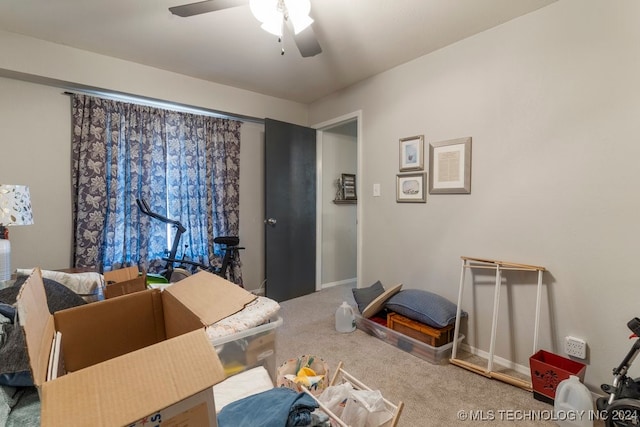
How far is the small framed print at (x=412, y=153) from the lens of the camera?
2703 mm

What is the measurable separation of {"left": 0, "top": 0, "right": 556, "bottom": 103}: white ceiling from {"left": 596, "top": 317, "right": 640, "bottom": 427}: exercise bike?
2.15 m

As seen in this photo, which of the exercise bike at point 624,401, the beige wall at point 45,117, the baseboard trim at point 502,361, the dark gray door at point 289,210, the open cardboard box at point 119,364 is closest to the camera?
the open cardboard box at point 119,364

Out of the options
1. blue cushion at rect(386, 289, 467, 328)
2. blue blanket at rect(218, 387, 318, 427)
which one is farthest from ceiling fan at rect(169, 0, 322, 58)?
blue cushion at rect(386, 289, 467, 328)

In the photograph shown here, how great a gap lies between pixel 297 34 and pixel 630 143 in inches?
81.1

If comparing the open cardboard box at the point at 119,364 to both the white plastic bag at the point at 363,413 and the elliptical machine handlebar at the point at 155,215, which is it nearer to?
the white plastic bag at the point at 363,413

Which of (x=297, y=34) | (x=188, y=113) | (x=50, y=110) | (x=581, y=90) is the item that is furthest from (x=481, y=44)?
(x=50, y=110)

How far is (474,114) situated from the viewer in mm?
2320

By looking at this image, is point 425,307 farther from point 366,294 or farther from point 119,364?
point 119,364

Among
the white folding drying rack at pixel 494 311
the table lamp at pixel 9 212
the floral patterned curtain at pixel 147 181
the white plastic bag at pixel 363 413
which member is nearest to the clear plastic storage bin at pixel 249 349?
the white plastic bag at pixel 363 413

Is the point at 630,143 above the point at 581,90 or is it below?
below

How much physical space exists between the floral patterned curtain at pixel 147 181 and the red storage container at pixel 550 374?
284 centimetres

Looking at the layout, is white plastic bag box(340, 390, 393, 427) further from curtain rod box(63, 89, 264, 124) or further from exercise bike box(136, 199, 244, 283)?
curtain rod box(63, 89, 264, 124)

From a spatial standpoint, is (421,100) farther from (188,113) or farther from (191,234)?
(191,234)

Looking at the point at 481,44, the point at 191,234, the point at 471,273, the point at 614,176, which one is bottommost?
the point at 471,273
